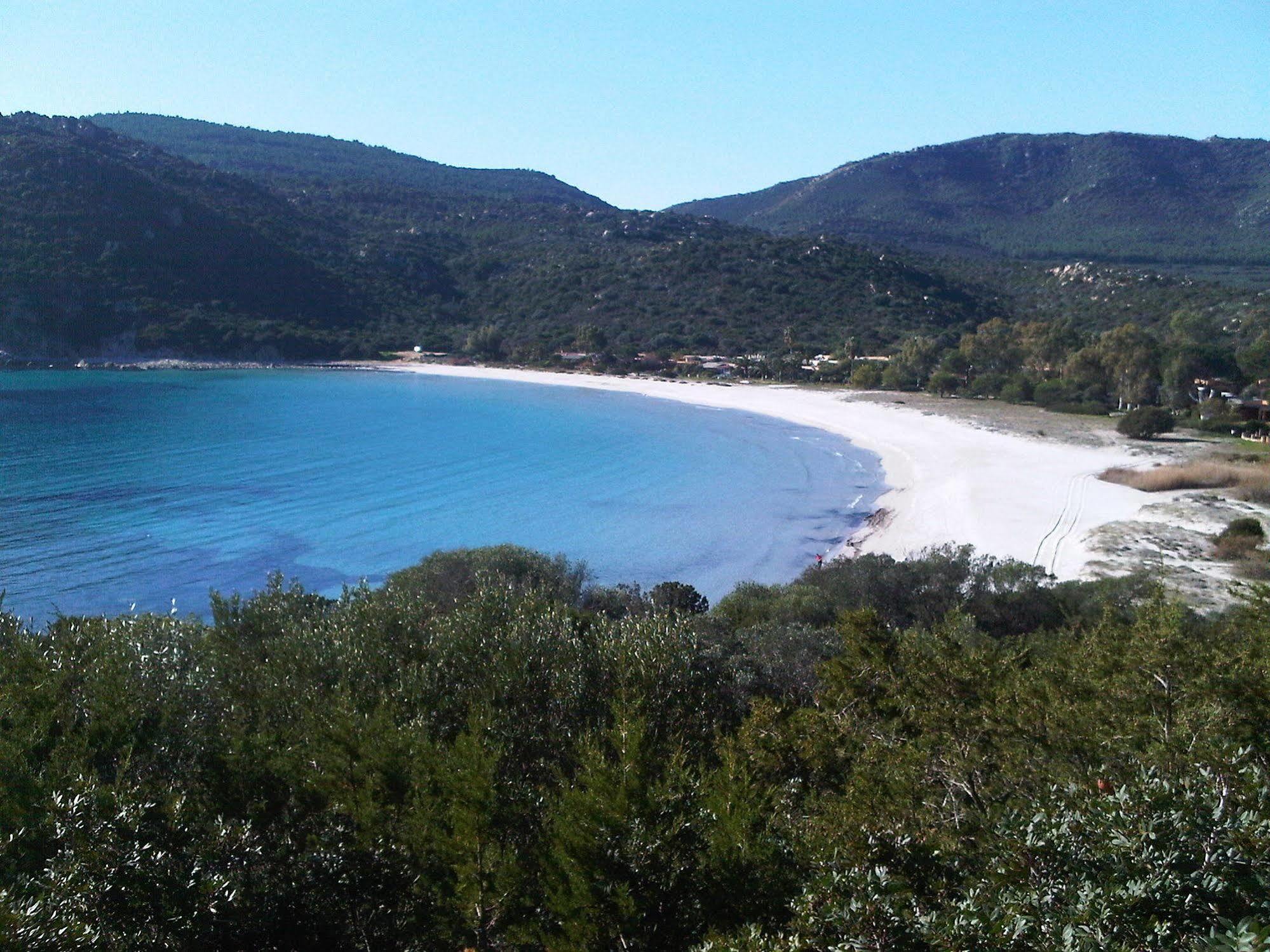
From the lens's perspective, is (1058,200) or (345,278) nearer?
(345,278)

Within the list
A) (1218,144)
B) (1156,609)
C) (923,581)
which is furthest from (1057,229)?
(1156,609)

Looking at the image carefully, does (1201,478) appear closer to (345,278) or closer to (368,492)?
(368,492)

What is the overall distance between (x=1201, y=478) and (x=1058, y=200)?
115 m

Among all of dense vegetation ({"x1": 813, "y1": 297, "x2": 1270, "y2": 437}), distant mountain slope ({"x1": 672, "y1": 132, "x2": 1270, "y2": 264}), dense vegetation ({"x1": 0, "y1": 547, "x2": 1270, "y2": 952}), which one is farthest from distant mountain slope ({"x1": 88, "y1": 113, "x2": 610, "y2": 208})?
dense vegetation ({"x1": 0, "y1": 547, "x2": 1270, "y2": 952})

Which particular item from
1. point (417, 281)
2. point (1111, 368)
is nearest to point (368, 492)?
point (1111, 368)

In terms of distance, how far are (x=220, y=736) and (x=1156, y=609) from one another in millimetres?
8297

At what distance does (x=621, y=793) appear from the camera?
17.1ft

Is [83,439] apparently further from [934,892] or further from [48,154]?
[48,154]

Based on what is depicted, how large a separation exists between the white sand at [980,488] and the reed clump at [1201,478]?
1.06m

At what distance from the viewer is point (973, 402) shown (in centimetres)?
6103

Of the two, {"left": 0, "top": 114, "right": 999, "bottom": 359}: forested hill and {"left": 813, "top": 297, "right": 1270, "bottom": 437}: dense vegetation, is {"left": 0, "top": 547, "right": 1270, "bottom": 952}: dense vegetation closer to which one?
{"left": 813, "top": 297, "right": 1270, "bottom": 437}: dense vegetation

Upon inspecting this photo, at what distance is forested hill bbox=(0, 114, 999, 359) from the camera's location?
81.8 metres

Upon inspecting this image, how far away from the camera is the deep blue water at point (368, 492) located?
2567 cm

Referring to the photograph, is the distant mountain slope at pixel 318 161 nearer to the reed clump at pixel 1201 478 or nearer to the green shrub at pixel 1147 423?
the green shrub at pixel 1147 423
